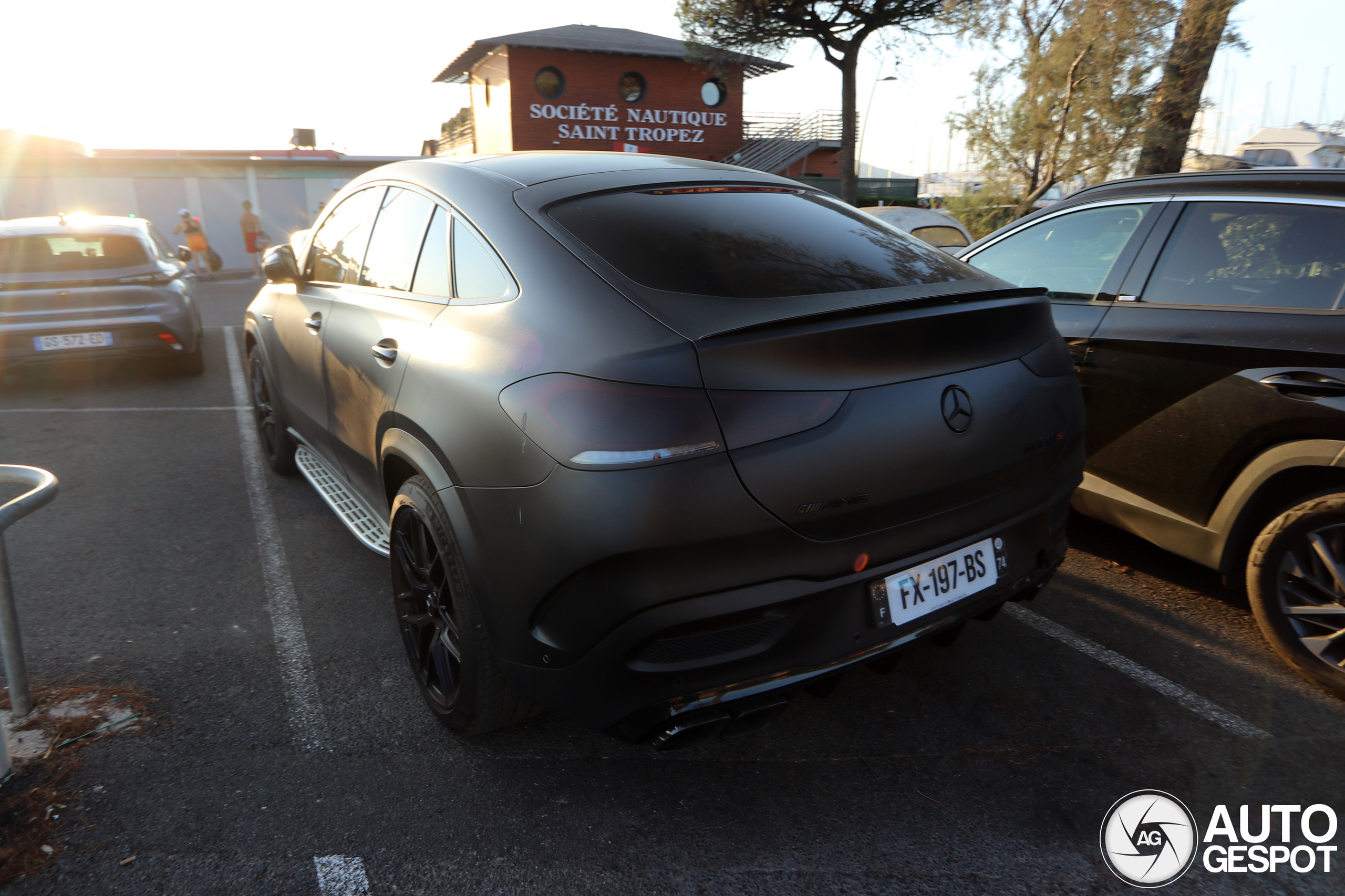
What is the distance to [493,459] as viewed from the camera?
6.82ft

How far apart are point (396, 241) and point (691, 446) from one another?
6.02 feet

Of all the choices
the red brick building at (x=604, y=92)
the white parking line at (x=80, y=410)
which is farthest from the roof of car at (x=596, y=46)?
the white parking line at (x=80, y=410)

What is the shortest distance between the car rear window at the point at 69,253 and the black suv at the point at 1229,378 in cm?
797

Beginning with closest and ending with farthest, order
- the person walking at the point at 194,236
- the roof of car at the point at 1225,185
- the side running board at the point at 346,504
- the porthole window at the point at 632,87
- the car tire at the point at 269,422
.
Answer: the roof of car at the point at 1225,185 < the side running board at the point at 346,504 < the car tire at the point at 269,422 < the person walking at the point at 194,236 < the porthole window at the point at 632,87

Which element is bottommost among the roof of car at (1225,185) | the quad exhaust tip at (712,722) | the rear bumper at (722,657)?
the quad exhaust tip at (712,722)

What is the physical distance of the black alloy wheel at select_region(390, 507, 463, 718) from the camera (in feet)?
8.18

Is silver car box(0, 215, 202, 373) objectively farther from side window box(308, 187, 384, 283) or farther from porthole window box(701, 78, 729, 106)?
porthole window box(701, 78, 729, 106)

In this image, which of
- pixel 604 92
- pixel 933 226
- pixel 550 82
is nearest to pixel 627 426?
pixel 933 226

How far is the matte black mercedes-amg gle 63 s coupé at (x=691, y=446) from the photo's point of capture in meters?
1.87

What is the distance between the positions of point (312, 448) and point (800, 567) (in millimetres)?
3015

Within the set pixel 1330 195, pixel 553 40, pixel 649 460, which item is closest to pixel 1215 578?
pixel 1330 195

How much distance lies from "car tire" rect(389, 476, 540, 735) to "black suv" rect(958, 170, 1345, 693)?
8.12 feet

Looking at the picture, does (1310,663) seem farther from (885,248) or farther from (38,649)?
(38,649)

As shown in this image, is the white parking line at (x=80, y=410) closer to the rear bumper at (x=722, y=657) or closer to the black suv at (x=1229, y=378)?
the rear bumper at (x=722, y=657)
